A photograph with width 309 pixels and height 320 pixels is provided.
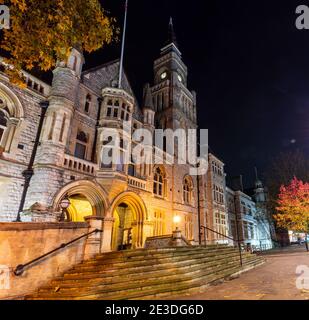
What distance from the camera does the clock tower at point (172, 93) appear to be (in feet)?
77.8

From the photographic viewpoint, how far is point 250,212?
38812mm

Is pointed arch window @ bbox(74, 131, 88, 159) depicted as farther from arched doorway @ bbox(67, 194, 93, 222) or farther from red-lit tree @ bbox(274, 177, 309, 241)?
red-lit tree @ bbox(274, 177, 309, 241)

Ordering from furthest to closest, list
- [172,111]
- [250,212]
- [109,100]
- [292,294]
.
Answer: [250,212]
[172,111]
[109,100]
[292,294]

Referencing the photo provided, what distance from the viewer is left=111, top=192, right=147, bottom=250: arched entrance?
15404 millimetres

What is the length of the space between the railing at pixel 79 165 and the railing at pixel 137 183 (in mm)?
3036

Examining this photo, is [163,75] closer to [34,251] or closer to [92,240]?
[92,240]

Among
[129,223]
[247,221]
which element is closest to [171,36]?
[129,223]

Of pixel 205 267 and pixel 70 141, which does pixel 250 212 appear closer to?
pixel 205 267

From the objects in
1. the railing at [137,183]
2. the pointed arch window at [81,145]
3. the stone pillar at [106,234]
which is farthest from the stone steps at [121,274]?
the pointed arch window at [81,145]

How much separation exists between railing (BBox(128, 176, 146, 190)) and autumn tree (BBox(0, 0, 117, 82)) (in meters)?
9.84

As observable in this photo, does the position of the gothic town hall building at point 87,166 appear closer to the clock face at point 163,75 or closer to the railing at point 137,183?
the railing at point 137,183

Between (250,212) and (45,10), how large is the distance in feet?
135

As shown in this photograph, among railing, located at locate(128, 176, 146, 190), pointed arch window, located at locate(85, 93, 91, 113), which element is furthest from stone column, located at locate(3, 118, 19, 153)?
railing, located at locate(128, 176, 146, 190)
